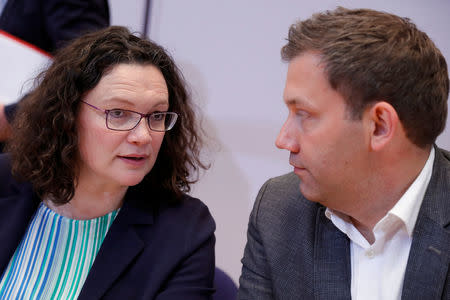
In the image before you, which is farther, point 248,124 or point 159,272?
point 248,124

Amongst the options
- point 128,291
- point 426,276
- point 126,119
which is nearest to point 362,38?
point 426,276

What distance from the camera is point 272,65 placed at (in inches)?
113

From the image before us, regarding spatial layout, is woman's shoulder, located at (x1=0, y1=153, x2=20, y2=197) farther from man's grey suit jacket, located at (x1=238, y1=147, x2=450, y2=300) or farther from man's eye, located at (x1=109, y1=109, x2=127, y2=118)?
man's grey suit jacket, located at (x1=238, y1=147, x2=450, y2=300)

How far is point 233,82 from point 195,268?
4.23 feet

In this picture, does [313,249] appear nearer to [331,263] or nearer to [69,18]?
[331,263]

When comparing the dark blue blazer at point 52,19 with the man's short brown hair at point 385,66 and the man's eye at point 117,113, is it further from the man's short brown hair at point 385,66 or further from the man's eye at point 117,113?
the man's short brown hair at point 385,66

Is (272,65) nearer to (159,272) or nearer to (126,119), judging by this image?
(126,119)

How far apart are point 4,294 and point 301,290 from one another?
3.10 ft

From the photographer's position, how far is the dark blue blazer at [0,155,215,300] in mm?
1850

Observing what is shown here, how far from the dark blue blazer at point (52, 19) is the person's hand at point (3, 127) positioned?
0.33 metres

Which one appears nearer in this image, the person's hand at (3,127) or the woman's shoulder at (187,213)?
the woman's shoulder at (187,213)

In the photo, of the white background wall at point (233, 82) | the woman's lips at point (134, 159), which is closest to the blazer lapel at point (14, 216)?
the woman's lips at point (134, 159)

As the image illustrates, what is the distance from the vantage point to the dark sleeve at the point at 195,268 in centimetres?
184

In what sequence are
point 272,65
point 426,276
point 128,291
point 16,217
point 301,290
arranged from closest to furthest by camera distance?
1. point 426,276
2. point 301,290
3. point 128,291
4. point 16,217
5. point 272,65
